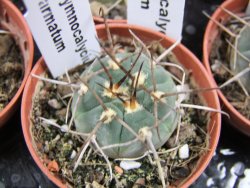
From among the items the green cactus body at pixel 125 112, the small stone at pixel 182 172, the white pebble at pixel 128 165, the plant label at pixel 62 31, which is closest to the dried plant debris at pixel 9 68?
the plant label at pixel 62 31

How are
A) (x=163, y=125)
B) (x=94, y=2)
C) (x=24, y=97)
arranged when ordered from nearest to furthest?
(x=163, y=125), (x=24, y=97), (x=94, y=2)

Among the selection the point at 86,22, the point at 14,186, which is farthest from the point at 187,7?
the point at 14,186

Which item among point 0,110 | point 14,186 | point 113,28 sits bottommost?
point 14,186

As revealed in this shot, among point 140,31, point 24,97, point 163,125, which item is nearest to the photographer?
point 163,125

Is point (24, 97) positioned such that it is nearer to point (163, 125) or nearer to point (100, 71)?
point (100, 71)

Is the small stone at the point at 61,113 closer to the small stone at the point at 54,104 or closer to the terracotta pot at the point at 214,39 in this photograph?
the small stone at the point at 54,104

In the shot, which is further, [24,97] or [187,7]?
[187,7]

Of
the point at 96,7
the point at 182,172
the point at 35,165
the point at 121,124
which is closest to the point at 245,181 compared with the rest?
the point at 182,172
